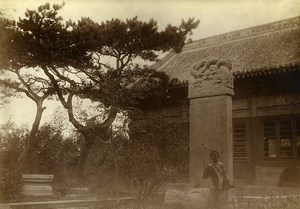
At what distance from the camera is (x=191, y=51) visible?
2034 centimetres

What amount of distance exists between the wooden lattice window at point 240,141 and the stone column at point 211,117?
22.4 feet

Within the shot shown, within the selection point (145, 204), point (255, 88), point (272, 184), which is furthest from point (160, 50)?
point (145, 204)

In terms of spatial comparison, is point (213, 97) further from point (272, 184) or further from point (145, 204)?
point (272, 184)

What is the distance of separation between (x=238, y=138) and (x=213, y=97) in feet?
23.3

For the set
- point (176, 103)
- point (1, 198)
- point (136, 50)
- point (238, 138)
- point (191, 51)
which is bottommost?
point (1, 198)

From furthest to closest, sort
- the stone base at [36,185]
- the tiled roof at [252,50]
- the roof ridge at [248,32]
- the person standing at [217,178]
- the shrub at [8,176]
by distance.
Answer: the roof ridge at [248,32], the tiled roof at [252,50], the stone base at [36,185], the shrub at [8,176], the person standing at [217,178]

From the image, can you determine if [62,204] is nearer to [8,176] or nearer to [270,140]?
[8,176]

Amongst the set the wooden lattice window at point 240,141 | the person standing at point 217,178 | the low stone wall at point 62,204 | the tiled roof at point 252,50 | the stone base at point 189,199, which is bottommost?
the low stone wall at point 62,204

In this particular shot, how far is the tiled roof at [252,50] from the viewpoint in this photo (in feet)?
44.3

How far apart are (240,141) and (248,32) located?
562cm

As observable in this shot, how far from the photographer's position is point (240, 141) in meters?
14.7

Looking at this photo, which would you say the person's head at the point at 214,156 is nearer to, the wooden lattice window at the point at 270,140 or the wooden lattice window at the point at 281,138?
the wooden lattice window at the point at 281,138

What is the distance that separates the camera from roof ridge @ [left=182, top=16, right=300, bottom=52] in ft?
53.2

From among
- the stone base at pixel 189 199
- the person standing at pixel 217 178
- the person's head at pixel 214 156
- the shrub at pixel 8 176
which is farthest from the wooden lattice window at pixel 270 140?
the shrub at pixel 8 176
